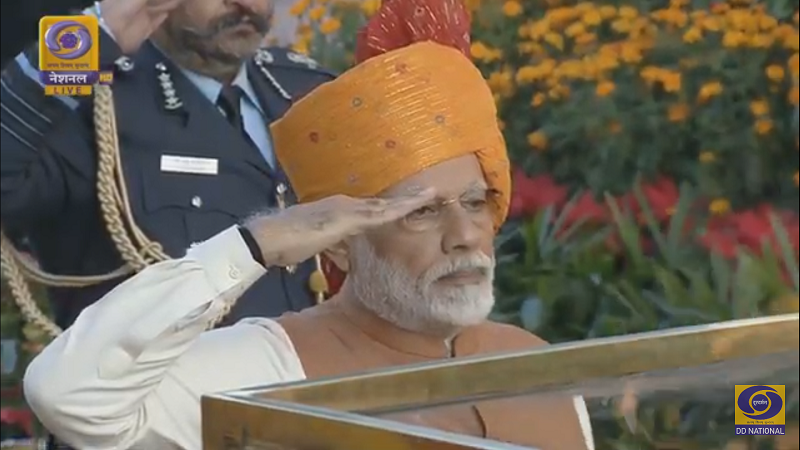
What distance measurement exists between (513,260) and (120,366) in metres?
0.72

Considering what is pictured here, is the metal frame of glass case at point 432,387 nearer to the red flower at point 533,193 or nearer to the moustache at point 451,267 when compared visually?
the moustache at point 451,267

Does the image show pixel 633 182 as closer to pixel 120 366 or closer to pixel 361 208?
pixel 361 208

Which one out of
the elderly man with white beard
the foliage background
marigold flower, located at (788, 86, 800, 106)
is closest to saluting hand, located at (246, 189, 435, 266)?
the elderly man with white beard

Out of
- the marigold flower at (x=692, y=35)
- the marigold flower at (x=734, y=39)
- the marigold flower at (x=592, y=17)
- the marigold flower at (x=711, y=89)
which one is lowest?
the marigold flower at (x=711, y=89)

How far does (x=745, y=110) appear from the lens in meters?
2.01

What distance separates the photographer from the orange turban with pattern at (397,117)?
1.33 meters

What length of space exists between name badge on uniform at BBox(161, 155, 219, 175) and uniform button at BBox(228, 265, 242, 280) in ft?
1.15

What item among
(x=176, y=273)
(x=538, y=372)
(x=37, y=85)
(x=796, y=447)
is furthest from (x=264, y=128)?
(x=796, y=447)

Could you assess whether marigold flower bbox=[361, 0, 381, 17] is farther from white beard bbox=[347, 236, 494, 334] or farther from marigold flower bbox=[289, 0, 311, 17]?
white beard bbox=[347, 236, 494, 334]

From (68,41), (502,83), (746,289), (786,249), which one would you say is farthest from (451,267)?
(786,249)

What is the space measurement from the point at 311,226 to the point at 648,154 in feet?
2.60

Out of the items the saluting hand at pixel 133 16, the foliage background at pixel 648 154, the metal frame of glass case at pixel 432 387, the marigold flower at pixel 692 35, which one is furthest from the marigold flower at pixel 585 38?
the metal frame of glass case at pixel 432 387

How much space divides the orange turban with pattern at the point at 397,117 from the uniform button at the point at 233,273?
5.6 inches

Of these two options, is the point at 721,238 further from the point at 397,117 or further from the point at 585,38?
the point at 397,117
